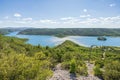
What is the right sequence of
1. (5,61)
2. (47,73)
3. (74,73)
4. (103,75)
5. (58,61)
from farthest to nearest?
(58,61) → (103,75) → (74,73) → (47,73) → (5,61)

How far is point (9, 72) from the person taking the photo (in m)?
11.0

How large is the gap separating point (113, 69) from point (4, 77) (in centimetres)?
1822

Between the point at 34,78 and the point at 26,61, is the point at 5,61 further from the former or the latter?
the point at 34,78

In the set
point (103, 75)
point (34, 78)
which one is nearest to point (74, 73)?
point (103, 75)

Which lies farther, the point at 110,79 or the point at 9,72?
the point at 110,79

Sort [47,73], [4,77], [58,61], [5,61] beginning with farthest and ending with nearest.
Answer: [58,61] → [47,73] → [5,61] → [4,77]

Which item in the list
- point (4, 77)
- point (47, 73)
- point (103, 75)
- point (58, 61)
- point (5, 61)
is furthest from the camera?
point (58, 61)

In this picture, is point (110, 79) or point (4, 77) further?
point (110, 79)

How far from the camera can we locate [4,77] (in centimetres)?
1081

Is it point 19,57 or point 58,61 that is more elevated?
point 19,57

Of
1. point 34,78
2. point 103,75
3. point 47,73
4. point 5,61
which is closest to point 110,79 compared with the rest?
point 103,75

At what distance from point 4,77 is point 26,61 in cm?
184

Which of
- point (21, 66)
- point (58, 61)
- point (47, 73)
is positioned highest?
point (21, 66)

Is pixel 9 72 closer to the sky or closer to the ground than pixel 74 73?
closer to the sky
